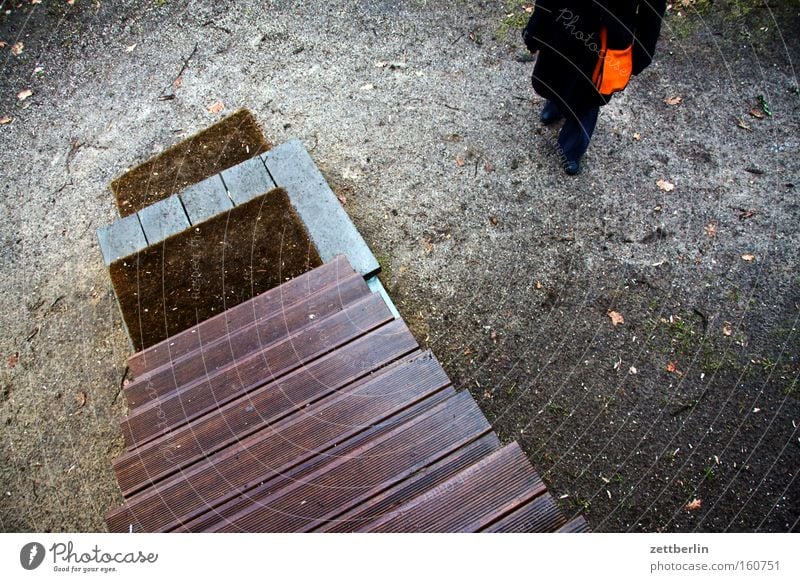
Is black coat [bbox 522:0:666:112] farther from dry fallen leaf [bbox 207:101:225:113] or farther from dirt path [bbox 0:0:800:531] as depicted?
dry fallen leaf [bbox 207:101:225:113]

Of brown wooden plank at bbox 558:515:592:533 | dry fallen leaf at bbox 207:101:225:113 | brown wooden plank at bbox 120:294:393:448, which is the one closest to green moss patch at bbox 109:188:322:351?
brown wooden plank at bbox 120:294:393:448

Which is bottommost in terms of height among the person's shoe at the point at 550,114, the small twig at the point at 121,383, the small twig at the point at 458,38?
the small twig at the point at 121,383

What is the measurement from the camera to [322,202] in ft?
12.7

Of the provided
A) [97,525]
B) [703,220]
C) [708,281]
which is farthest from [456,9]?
[97,525]

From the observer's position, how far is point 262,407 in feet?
A: 8.80

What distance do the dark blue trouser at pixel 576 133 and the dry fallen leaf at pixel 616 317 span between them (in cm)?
107

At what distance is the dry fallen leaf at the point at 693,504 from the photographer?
300cm

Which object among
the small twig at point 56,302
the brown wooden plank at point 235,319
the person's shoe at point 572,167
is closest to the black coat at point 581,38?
the person's shoe at point 572,167

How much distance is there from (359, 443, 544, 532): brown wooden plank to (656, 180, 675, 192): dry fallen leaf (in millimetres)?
2453

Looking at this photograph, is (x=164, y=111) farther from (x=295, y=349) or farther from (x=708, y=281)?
(x=708, y=281)

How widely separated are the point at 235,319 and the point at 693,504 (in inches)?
94.4

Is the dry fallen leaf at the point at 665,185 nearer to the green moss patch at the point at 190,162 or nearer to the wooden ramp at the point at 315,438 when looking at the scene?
the wooden ramp at the point at 315,438

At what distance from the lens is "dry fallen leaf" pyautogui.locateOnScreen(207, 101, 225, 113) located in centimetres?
484

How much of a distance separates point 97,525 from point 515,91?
12.6ft
